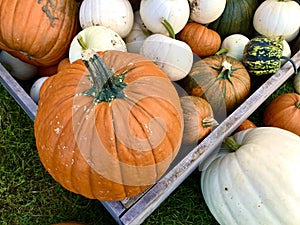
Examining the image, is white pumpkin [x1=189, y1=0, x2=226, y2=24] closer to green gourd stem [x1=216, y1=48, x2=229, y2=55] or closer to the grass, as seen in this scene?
green gourd stem [x1=216, y1=48, x2=229, y2=55]

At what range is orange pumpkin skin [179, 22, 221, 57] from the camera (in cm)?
187

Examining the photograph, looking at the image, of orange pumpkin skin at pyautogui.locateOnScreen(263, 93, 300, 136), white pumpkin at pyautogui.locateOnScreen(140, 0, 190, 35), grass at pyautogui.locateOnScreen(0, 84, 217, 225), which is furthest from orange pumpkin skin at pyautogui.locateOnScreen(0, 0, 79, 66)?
orange pumpkin skin at pyautogui.locateOnScreen(263, 93, 300, 136)

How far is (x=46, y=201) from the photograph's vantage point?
192 cm

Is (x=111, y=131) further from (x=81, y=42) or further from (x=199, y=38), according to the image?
(x=199, y=38)

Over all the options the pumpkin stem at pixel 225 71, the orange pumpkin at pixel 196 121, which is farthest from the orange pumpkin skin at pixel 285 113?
the orange pumpkin at pixel 196 121

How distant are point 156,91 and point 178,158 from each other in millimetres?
397

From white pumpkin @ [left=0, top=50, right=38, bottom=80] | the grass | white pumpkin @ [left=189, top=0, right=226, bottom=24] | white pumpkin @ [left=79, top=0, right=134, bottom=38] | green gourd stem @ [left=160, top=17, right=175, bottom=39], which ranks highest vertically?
white pumpkin @ [left=189, top=0, right=226, bottom=24]

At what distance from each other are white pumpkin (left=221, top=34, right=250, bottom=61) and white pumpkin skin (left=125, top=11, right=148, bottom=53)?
40 cm

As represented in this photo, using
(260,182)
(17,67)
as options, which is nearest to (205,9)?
(260,182)

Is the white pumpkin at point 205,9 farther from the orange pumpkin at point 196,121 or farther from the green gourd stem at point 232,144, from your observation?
the green gourd stem at point 232,144

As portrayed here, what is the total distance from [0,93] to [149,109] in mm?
1208

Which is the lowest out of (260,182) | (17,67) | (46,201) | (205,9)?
(46,201)

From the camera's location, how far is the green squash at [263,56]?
5.98 feet

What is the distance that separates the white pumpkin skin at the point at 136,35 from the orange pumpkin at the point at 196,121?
0.37m
